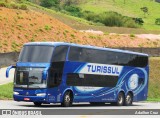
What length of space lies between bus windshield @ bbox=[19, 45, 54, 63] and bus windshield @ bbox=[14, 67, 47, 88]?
1.84ft

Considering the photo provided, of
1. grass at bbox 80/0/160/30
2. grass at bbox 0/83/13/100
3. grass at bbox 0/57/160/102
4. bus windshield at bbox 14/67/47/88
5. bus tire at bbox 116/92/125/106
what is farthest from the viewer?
grass at bbox 80/0/160/30

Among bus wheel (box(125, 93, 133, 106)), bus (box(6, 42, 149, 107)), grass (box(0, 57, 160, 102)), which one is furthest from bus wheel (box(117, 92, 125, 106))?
grass (box(0, 57, 160, 102))

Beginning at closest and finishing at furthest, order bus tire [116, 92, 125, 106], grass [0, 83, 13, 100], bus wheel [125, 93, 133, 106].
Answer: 1. bus tire [116, 92, 125, 106]
2. bus wheel [125, 93, 133, 106]
3. grass [0, 83, 13, 100]

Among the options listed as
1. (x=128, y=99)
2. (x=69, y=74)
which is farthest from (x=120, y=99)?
(x=69, y=74)

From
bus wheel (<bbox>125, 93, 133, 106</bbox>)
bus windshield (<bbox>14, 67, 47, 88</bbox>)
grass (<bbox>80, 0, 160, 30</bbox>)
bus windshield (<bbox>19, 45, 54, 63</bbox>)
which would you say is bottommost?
bus wheel (<bbox>125, 93, 133, 106</bbox>)

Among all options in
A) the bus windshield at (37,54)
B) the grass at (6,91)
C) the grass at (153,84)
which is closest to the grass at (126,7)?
the grass at (153,84)

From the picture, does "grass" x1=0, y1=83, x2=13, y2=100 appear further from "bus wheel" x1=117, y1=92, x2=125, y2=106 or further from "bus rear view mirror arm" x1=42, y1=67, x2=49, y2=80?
"bus rear view mirror arm" x1=42, y1=67, x2=49, y2=80

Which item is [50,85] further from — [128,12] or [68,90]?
[128,12]

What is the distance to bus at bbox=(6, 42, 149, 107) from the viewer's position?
2989cm

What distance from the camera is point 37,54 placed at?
30328 mm

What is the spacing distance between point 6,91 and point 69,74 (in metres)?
9.58

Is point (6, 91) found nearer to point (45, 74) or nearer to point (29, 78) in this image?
point (29, 78)

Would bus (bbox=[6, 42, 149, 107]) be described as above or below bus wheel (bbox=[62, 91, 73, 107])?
above

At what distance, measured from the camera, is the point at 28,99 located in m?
29.9
